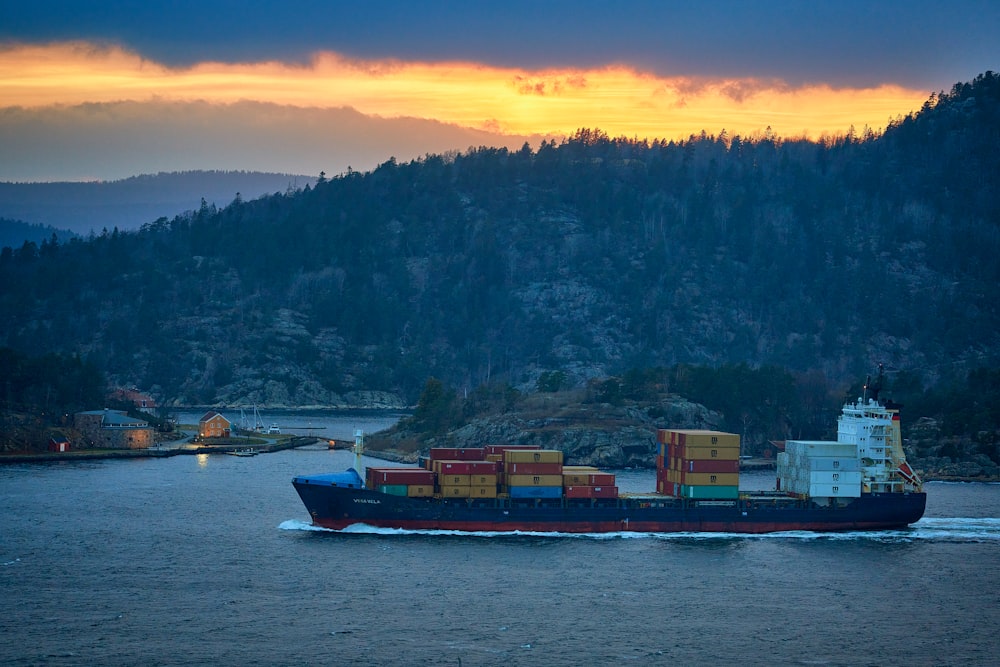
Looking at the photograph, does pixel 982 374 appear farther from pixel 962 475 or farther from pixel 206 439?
pixel 206 439

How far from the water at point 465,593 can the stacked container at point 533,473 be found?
371 centimetres

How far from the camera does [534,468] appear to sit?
96562 millimetres

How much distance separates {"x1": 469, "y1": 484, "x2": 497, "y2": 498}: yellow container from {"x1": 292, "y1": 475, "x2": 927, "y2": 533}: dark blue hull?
529mm

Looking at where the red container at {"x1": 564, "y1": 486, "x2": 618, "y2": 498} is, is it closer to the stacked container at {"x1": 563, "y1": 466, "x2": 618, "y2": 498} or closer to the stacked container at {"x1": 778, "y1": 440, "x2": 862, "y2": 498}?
the stacked container at {"x1": 563, "y1": 466, "x2": 618, "y2": 498}

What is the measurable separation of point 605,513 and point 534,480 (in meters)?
6.22

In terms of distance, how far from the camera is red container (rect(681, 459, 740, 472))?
324ft

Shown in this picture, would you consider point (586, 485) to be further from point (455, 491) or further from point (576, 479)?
point (455, 491)

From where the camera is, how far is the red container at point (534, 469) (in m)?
96.4

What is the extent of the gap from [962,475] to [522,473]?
72.8 metres

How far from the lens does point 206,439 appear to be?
176 metres

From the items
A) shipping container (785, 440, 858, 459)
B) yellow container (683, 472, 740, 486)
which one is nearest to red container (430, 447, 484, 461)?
yellow container (683, 472, 740, 486)

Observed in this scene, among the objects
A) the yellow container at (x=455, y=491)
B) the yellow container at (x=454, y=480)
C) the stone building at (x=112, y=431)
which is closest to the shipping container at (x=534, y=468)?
the yellow container at (x=454, y=480)

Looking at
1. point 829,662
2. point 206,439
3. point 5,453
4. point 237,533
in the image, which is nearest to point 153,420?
point 206,439

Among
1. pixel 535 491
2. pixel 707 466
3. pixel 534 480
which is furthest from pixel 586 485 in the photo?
pixel 707 466
